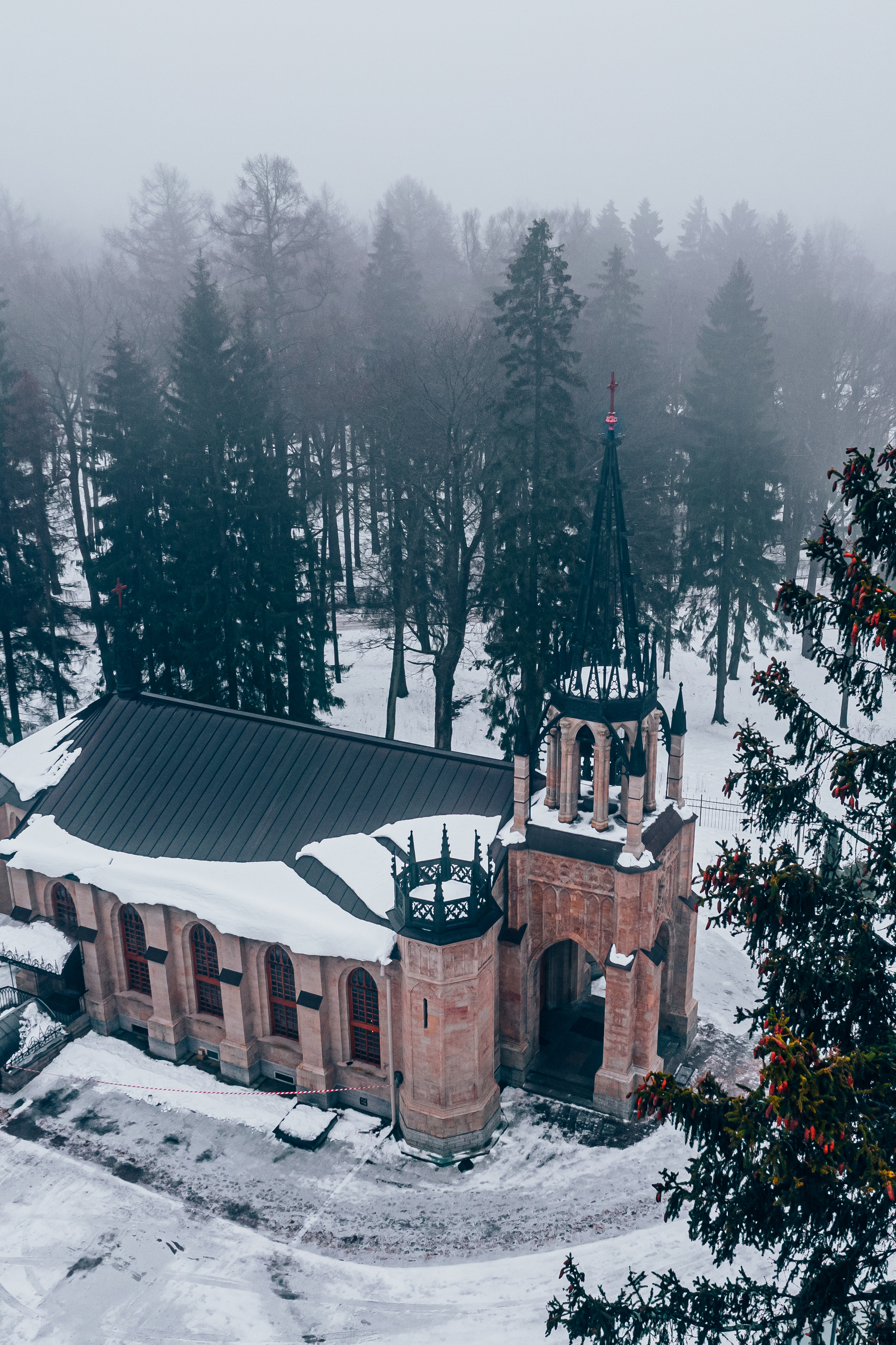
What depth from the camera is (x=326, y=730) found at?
74.6ft

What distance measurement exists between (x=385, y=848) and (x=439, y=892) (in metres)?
2.33

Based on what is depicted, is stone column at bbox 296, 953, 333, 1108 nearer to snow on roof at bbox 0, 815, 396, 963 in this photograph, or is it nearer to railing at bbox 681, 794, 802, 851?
snow on roof at bbox 0, 815, 396, 963

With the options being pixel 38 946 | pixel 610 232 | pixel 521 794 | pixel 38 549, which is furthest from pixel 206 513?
pixel 610 232

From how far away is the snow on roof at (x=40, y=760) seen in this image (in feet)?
79.2

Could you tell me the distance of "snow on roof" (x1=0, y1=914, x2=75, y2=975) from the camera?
22391mm

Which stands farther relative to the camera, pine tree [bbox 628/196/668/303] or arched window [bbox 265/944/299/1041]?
pine tree [bbox 628/196/668/303]

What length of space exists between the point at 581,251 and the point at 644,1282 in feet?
196

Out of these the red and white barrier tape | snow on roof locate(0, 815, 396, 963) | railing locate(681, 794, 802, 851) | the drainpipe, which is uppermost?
snow on roof locate(0, 815, 396, 963)

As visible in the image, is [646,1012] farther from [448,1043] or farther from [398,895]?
[398,895]

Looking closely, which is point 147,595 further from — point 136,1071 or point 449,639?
point 136,1071

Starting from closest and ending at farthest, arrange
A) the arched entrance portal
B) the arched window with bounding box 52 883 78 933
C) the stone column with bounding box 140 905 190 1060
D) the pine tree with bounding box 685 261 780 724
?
the arched entrance portal < the stone column with bounding box 140 905 190 1060 < the arched window with bounding box 52 883 78 933 < the pine tree with bounding box 685 261 780 724

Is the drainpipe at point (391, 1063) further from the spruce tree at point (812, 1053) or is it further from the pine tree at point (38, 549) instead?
the pine tree at point (38, 549)

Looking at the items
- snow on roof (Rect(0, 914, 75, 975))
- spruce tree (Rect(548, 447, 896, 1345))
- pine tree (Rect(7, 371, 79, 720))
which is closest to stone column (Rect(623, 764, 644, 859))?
spruce tree (Rect(548, 447, 896, 1345))

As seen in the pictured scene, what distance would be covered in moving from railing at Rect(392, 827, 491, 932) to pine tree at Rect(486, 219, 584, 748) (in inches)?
442
